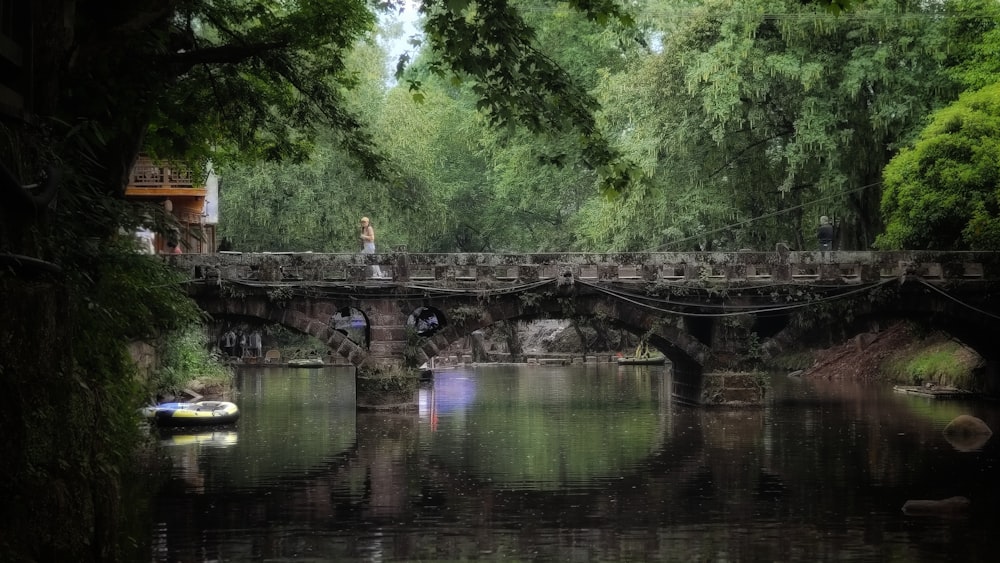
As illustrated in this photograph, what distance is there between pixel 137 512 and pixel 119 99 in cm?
692

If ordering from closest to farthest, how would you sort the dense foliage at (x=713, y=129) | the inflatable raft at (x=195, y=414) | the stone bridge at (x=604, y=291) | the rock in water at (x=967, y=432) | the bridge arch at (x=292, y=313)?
the rock in water at (x=967, y=432)
the inflatable raft at (x=195, y=414)
the bridge arch at (x=292, y=313)
the stone bridge at (x=604, y=291)
the dense foliage at (x=713, y=129)

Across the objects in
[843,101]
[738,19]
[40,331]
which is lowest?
[40,331]

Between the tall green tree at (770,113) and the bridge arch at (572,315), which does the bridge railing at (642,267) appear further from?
the tall green tree at (770,113)

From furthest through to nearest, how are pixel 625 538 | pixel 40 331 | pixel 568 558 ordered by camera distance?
pixel 625 538
pixel 568 558
pixel 40 331

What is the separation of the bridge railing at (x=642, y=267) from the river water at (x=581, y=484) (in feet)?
12.2

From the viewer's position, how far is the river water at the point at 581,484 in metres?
16.6

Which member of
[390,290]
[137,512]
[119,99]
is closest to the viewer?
[119,99]

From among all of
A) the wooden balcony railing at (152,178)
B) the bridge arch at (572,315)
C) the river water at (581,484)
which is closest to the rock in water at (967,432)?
the river water at (581,484)

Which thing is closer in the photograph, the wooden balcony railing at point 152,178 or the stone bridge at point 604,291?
the stone bridge at point 604,291

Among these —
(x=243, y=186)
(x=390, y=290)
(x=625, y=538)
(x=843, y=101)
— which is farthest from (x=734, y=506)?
(x=243, y=186)

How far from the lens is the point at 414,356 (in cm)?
3591

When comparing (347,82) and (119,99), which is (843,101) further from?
(119,99)

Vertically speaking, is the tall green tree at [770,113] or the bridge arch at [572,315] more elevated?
the tall green tree at [770,113]

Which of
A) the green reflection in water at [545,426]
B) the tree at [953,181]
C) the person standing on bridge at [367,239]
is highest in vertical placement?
the tree at [953,181]
